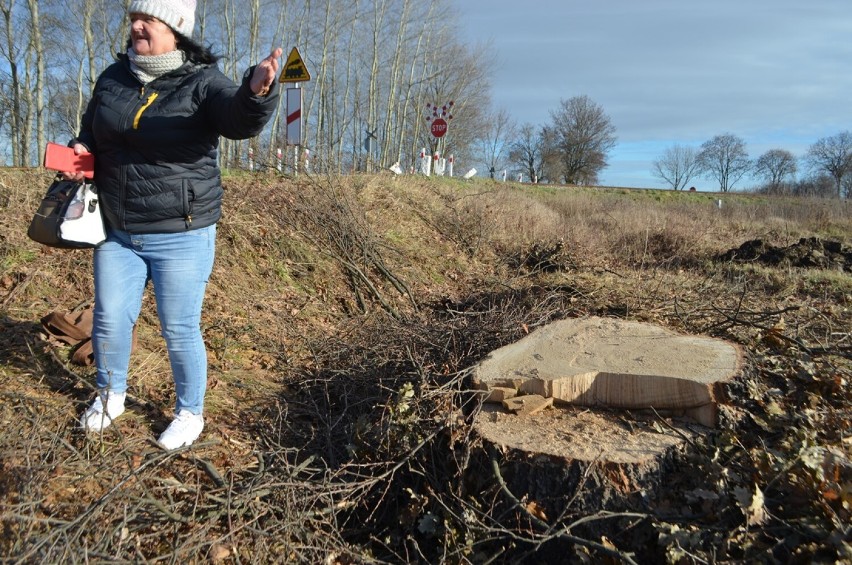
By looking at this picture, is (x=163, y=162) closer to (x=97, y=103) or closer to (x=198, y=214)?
(x=198, y=214)

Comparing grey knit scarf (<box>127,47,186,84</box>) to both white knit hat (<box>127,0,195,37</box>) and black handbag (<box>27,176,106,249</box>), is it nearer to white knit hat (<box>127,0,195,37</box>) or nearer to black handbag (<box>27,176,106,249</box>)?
white knit hat (<box>127,0,195,37</box>)

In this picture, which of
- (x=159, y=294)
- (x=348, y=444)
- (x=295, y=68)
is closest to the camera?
(x=159, y=294)

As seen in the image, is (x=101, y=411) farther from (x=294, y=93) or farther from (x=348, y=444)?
(x=294, y=93)

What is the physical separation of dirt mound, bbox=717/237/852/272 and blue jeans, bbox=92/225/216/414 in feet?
27.3

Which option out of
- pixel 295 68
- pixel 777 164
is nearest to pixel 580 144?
pixel 777 164

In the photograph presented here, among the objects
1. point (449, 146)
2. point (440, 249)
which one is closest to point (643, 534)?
point (440, 249)

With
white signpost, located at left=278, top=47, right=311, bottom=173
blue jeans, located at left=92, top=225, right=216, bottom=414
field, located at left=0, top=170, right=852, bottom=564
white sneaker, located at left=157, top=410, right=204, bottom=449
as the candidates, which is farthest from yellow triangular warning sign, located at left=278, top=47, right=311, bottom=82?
white sneaker, located at left=157, top=410, right=204, bottom=449

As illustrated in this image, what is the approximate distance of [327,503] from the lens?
100 inches

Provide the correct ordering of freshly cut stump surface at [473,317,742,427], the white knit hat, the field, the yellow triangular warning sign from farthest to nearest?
the yellow triangular warning sign, freshly cut stump surface at [473,317,742,427], the white knit hat, the field

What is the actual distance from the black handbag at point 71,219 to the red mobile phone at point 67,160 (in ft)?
0.23

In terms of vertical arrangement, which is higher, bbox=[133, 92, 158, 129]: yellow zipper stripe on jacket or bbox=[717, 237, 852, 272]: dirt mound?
bbox=[133, 92, 158, 129]: yellow zipper stripe on jacket

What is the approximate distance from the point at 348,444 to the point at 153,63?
6.36 feet

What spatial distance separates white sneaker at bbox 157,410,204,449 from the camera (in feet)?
8.65

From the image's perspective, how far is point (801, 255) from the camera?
30.5ft
